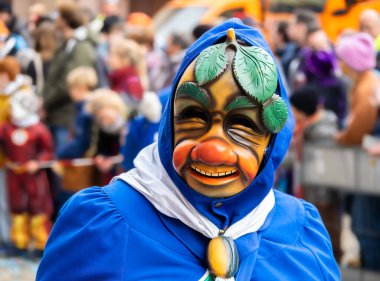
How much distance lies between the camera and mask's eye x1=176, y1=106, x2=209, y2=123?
272cm

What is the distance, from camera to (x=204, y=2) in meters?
15.3

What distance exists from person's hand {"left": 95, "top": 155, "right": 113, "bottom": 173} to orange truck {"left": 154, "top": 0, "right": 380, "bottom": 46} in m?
3.94

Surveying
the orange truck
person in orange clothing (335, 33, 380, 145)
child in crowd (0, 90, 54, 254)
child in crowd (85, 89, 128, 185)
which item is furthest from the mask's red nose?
the orange truck

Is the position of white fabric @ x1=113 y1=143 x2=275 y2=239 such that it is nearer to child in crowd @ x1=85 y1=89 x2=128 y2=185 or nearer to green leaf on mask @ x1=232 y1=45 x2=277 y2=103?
green leaf on mask @ x1=232 y1=45 x2=277 y2=103

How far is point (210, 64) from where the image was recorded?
2.69 meters

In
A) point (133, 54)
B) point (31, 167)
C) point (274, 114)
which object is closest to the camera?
point (274, 114)

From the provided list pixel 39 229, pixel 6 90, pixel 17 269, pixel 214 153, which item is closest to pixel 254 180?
pixel 214 153

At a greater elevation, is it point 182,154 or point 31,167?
point 182,154

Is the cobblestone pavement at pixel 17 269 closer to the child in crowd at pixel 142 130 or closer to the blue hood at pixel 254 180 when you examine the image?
the child in crowd at pixel 142 130

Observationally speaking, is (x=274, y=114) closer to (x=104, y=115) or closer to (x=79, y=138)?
(x=104, y=115)

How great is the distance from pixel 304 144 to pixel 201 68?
4316 millimetres

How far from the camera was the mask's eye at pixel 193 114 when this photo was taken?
272 centimetres

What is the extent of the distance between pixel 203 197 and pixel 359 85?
177 inches

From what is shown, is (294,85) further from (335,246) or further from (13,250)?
(13,250)
